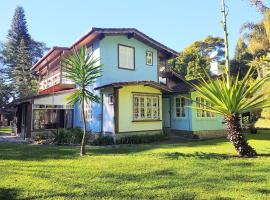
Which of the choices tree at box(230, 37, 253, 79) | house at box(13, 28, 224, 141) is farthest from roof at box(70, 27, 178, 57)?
tree at box(230, 37, 253, 79)

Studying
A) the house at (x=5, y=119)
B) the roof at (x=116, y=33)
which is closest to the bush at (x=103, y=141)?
the roof at (x=116, y=33)

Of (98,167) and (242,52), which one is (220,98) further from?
(242,52)

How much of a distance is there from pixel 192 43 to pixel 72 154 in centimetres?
4620

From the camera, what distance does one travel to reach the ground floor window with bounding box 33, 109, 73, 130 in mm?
20266

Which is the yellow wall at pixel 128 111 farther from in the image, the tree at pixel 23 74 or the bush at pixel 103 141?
the tree at pixel 23 74

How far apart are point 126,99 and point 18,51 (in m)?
37.3

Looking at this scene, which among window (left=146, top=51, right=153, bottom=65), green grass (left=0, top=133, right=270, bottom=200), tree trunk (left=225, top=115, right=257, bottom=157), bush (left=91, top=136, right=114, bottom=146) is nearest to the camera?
green grass (left=0, top=133, right=270, bottom=200)

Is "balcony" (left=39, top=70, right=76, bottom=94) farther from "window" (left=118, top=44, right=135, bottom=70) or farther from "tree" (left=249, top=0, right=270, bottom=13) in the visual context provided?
"tree" (left=249, top=0, right=270, bottom=13)

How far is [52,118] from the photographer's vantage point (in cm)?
2112

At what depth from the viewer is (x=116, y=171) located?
8.37 m

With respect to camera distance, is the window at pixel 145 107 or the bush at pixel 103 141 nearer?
the bush at pixel 103 141

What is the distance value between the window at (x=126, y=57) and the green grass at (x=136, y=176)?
906 cm

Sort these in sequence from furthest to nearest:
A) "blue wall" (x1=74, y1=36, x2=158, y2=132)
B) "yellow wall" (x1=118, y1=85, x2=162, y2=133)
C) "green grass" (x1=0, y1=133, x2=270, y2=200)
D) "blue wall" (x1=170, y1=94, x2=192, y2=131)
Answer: "blue wall" (x1=170, y1=94, x2=192, y2=131), "blue wall" (x1=74, y1=36, x2=158, y2=132), "yellow wall" (x1=118, y1=85, x2=162, y2=133), "green grass" (x1=0, y1=133, x2=270, y2=200)

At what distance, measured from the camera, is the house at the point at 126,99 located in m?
17.2
